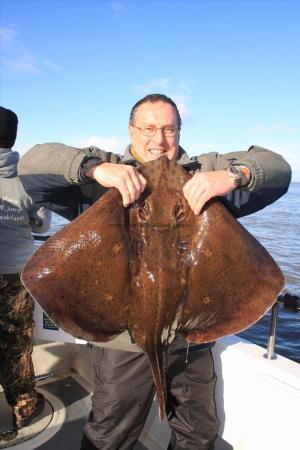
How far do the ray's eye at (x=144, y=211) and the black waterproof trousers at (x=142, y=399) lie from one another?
1.08m

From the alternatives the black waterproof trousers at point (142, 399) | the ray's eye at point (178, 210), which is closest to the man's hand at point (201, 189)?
the ray's eye at point (178, 210)

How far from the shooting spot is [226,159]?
2.76 m

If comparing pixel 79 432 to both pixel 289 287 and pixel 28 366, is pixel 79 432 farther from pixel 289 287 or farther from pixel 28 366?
pixel 289 287

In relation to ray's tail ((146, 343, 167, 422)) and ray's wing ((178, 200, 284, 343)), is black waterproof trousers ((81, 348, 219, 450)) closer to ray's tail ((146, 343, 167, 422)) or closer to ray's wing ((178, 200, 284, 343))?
ray's tail ((146, 343, 167, 422))

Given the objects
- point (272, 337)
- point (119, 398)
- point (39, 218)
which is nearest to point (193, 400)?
point (119, 398)

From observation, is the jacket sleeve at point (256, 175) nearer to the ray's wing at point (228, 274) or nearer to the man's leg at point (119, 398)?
the ray's wing at point (228, 274)

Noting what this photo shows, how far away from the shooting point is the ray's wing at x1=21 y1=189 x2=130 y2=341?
201cm

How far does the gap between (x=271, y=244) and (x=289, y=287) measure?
20.8ft

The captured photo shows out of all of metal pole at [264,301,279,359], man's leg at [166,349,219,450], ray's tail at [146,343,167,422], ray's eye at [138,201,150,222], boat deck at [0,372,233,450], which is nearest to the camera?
ray's eye at [138,201,150,222]

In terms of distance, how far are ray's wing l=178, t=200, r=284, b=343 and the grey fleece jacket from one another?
2122mm

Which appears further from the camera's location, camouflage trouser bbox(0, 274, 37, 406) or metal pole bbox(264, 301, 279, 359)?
camouflage trouser bbox(0, 274, 37, 406)

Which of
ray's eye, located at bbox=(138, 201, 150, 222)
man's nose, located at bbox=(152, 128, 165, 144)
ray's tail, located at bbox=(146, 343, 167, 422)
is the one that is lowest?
ray's tail, located at bbox=(146, 343, 167, 422)

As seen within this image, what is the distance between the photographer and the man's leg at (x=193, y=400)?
9.12ft

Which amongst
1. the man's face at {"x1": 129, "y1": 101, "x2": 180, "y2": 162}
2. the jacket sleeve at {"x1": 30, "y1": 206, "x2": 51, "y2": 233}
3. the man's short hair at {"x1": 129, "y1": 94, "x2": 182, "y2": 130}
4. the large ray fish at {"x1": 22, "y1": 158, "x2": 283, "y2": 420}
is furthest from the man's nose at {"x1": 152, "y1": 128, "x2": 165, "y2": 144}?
the jacket sleeve at {"x1": 30, "y1": 206, "x2": 51, "y2": 233}
